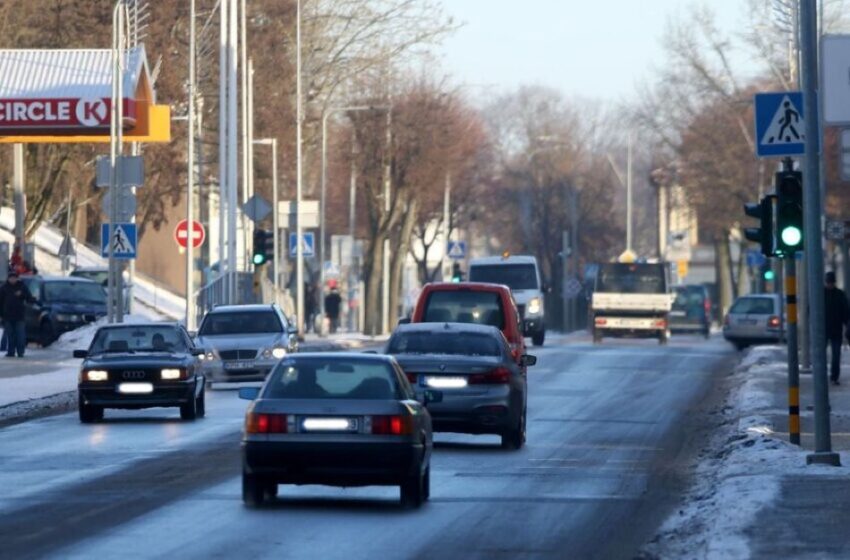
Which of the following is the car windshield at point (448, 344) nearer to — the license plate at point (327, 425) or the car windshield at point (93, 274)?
the license plate at point (327, 425)

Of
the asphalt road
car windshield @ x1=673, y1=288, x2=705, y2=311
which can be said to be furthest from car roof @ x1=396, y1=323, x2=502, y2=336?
car windshield @ x1=673, y1=288, x2=705, y2=311

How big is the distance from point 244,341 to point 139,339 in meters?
5.97

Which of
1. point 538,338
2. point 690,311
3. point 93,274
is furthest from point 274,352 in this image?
point 690,311

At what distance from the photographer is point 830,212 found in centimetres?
6769

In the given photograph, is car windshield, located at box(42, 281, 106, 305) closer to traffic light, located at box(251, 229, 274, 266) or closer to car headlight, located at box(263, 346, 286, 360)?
traffic light, located at box(251, 229, 274, 266)

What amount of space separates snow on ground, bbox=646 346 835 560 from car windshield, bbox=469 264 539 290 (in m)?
30.3

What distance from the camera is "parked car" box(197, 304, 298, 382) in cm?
3538

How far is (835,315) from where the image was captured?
35.9 m

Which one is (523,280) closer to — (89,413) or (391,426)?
(89,413)

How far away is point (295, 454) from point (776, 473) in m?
4.94

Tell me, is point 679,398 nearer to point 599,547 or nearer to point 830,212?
point 599,547

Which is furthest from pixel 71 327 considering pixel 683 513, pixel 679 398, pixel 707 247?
pixel 707 247

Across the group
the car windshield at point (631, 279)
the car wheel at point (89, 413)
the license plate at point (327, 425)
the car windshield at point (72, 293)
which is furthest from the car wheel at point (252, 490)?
the car windshield at point (631, 279)

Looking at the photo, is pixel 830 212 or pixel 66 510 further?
pixel 830 212
